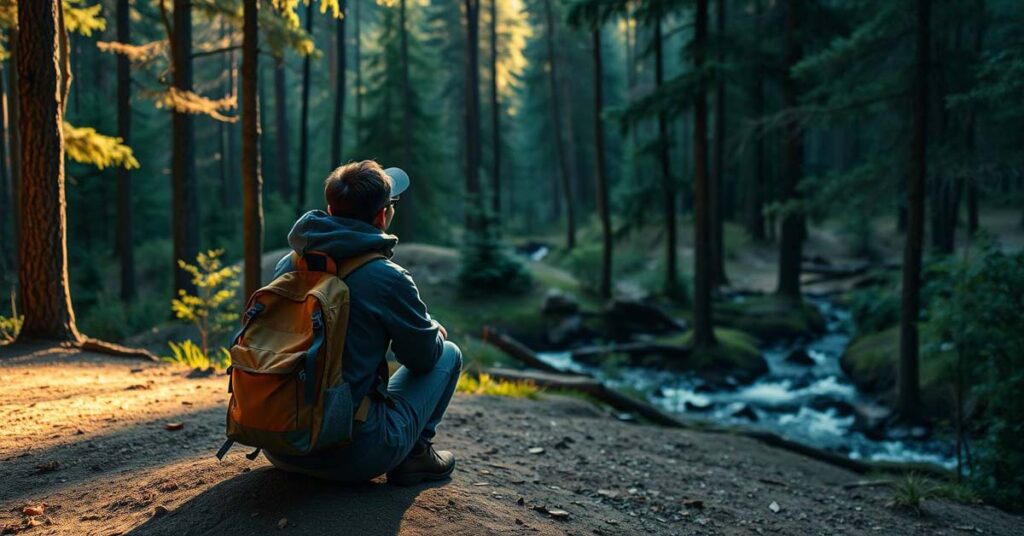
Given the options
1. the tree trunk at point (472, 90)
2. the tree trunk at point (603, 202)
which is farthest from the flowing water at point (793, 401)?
the tree trunk at point (472, 90)

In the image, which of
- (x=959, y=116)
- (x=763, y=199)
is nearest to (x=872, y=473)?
(x=959, y=116)

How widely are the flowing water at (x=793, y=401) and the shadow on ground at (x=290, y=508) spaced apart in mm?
8514

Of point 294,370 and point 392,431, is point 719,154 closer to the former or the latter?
point 392,431

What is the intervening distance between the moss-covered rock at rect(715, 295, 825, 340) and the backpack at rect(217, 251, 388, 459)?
17.7 meters

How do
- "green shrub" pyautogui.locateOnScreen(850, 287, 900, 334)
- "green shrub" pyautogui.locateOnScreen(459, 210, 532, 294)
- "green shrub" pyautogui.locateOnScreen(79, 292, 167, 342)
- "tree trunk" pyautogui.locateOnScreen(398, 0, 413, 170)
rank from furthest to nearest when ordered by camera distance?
"tree trunk" pyautogui.locateOnScreen(398, 0, 413, 170) < "green shrub" pyautogui.locateOnScreen(459, 210, 532, 294) < "green shrub" pyautogui.locateOnScreen(850, 287, 900, 334) < "green shrub" pyautogui.locateOnScreen(79, 292, 167, 342)

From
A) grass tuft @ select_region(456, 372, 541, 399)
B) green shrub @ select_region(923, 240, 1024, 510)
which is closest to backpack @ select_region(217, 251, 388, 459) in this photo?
grass tuft @ select_region(456, 372, 541, 399)

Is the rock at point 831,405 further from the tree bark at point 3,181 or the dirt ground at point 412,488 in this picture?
the tree bark at point 3,181

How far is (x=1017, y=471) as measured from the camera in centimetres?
805

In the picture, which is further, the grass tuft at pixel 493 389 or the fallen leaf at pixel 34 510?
the grass tuft at pixel 493 389

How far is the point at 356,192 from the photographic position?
3852 mm

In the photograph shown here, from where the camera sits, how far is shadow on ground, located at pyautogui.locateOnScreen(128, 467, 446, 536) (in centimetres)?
379

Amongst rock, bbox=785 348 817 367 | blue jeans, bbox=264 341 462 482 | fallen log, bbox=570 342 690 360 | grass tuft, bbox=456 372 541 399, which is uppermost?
blue jeans, bbox=264 341 462 482

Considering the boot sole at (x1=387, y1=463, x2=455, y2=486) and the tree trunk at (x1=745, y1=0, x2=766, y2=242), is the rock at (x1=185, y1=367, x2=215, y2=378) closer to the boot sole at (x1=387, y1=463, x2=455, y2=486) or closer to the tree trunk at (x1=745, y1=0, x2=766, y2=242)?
the boot sole at (x1=387, y1=463, x2=455, y2=486)

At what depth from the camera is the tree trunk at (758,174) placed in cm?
2096
